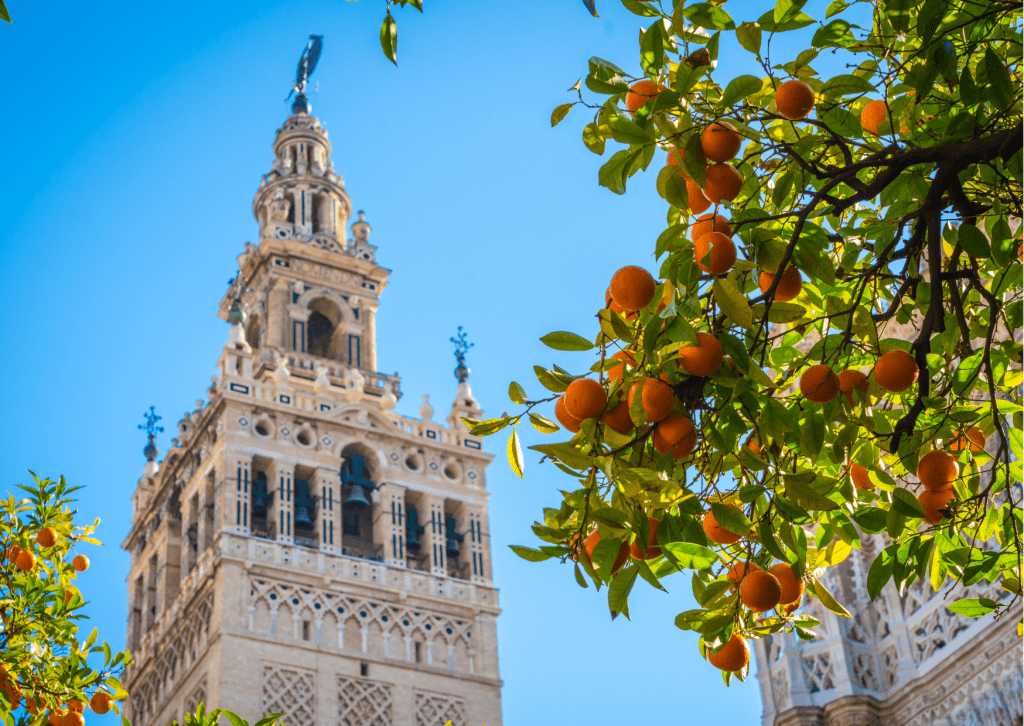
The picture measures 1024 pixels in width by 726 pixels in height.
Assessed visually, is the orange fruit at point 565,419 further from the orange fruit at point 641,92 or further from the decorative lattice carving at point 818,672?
the decorative lattice carving at point 818,672

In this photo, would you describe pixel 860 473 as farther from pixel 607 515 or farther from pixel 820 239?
pixel 607 515

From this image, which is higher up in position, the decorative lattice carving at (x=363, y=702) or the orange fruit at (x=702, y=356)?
the decorative lattice carving at (x=363, y=702)

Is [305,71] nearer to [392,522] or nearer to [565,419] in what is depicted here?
[392,522]

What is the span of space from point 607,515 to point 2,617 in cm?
511

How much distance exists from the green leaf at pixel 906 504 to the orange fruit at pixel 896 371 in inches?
11.9

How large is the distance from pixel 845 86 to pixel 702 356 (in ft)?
4.67

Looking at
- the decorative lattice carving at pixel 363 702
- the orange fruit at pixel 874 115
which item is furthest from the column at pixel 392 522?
the orange fruit at pixel 874 115

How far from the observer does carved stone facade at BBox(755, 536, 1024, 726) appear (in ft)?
28.1

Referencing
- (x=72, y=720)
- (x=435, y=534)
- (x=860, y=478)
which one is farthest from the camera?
(x=435, y=534)

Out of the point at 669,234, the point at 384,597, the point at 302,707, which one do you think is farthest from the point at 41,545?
the point at 384,597

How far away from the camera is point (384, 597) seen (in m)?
35.8

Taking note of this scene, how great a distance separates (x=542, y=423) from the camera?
394cm

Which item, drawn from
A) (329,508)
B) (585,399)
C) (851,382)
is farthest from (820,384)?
(329,508)

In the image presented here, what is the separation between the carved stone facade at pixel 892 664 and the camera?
337 inches
